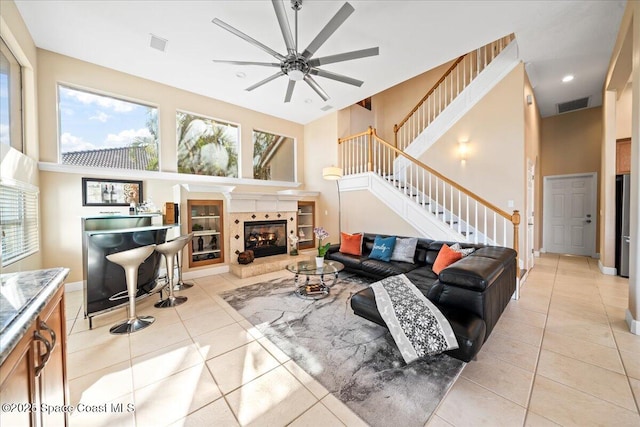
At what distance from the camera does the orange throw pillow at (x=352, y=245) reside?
4656 millimetres

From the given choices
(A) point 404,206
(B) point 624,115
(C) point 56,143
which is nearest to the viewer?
(C) point 56,143

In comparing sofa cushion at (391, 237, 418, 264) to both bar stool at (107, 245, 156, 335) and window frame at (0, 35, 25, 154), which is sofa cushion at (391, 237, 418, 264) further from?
window frame at (0, 35, 25, 154)

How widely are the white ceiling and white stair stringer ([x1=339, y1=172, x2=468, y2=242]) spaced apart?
2023mm

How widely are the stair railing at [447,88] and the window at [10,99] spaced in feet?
21.9

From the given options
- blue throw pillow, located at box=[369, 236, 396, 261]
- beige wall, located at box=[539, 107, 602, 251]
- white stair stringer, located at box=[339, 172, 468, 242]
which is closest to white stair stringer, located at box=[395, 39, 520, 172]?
white stair stringer, located at box=[339, 172, 468, 242]

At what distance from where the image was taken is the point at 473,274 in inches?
79.7

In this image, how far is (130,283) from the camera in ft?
8.67

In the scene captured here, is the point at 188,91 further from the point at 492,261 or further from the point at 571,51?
the point at 571,51

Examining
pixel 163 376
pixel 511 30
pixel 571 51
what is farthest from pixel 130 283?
pixel 571 51

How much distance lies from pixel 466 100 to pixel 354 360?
511cm

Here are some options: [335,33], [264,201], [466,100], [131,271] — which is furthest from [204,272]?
[466,100]

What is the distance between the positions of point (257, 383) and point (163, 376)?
2.60ft

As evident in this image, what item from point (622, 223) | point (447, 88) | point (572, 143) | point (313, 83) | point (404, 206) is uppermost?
→ point (447, 88)

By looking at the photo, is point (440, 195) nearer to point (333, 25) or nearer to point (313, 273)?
point (313, 273)
